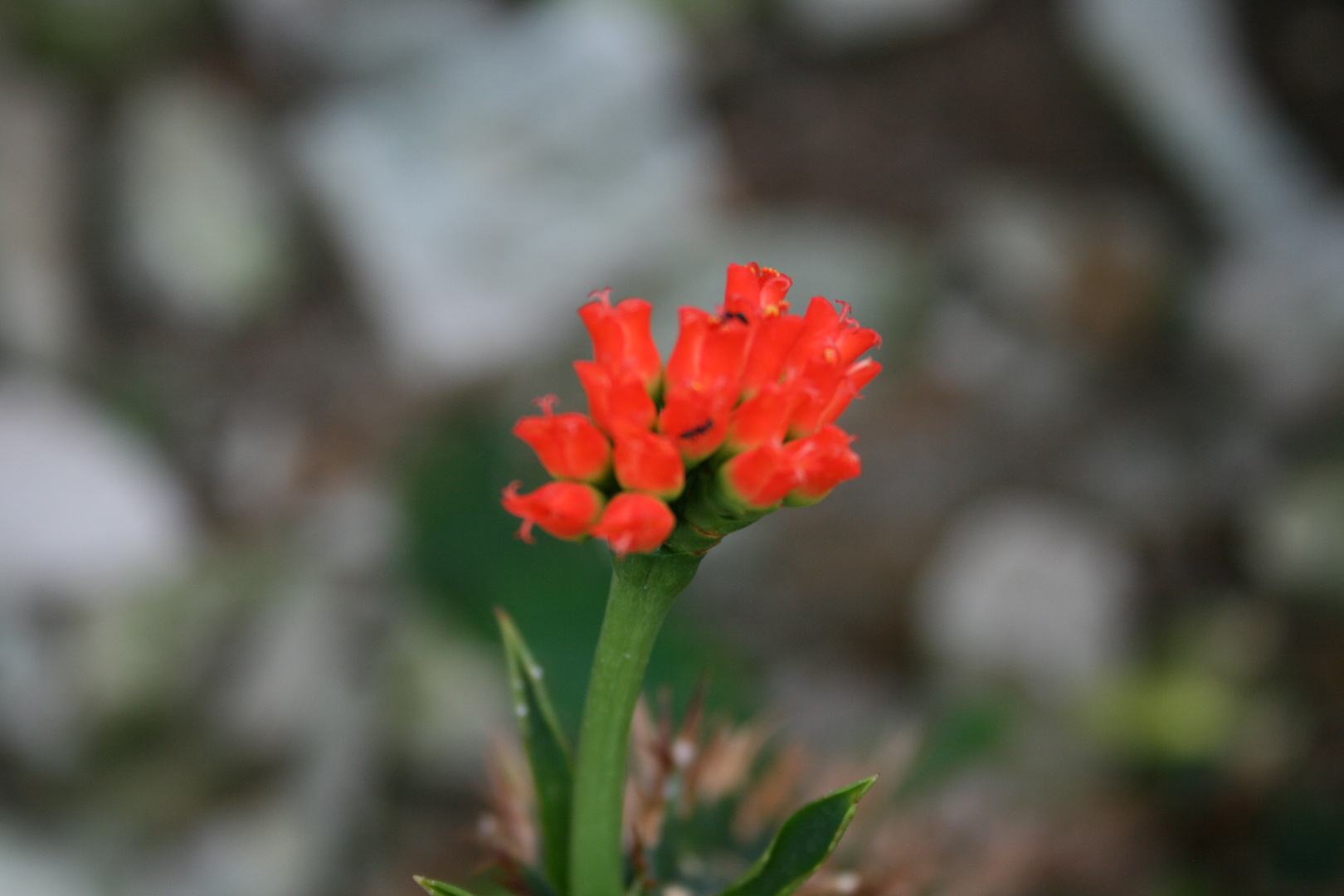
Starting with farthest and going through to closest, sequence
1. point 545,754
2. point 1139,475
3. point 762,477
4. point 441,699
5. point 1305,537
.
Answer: point 1139,475, point 1305,537, point 441,699, point 545,754, point 762,477

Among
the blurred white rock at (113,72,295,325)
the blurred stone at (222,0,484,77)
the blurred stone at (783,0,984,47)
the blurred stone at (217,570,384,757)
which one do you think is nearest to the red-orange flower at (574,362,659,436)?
the blurred stone at (217,570,384,757)

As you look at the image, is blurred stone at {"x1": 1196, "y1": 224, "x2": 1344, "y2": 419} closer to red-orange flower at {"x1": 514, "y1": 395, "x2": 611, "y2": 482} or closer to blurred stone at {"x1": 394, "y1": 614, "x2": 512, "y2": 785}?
blurred stone at {"x1": 394, "y1": 614, "x2": 512, "y2": 785}

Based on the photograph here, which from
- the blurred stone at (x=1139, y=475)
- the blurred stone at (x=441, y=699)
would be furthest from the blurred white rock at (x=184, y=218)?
the blurred stone at (x=1139, y=475)

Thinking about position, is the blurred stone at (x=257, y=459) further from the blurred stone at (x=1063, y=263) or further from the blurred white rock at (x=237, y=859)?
the blurred stone at (x=1063, y=263)

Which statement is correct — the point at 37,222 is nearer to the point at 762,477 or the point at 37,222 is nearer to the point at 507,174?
the point at 507,174

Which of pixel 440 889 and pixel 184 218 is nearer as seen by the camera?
pixel 440 889

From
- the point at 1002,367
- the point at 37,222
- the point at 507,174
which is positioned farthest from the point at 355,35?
the point at 1002,367
